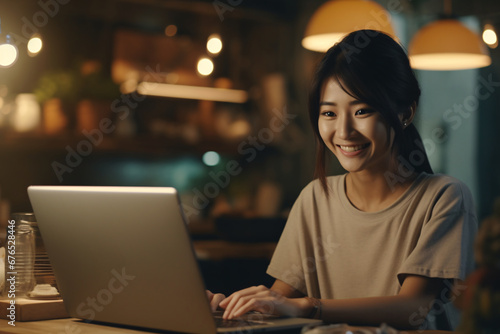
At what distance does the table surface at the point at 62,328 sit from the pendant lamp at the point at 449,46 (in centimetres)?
196

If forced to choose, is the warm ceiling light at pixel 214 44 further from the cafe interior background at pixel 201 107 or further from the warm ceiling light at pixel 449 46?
the warm ceiling light at pixel 449 46

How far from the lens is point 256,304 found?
1349 mm

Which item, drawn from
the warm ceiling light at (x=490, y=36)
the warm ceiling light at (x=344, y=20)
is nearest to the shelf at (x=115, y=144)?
the warm ceiling light at (x=490, y=36)

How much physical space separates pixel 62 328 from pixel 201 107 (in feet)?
12.3

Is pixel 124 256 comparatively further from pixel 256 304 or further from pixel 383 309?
pixel 383 309

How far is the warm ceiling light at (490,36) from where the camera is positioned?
4121mm

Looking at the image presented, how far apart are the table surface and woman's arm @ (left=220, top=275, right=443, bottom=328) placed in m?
0.23

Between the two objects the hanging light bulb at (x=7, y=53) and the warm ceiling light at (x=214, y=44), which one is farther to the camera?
the warm ceiling light at (x=214, y=44)

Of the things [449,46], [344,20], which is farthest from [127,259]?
[449,46]

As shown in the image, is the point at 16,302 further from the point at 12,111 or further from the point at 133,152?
the point at 133,152

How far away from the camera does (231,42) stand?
525cm

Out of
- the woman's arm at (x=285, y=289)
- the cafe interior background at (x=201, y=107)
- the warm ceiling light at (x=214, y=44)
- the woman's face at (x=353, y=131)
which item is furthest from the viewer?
the warm ceiling light at (x=214, y=44)

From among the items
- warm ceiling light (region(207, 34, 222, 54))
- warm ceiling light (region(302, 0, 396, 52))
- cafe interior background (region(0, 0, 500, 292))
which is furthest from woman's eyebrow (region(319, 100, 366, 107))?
warm ceiling light (region(207, 34, 222, 54))

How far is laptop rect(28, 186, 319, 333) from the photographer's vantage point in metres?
1.18
